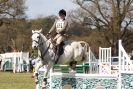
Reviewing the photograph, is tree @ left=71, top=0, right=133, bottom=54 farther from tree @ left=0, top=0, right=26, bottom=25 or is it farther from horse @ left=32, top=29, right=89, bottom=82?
horse @ left=32, top=29, right=89, bottom=82

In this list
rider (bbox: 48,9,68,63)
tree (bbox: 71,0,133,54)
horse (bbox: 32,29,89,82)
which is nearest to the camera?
horse (bbox: 32,29,89,82)

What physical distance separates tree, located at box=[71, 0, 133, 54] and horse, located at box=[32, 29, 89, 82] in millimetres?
35191

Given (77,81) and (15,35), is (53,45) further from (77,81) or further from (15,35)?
(15,35)

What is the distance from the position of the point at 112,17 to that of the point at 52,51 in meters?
36.9

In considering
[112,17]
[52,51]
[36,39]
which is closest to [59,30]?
[52,51]

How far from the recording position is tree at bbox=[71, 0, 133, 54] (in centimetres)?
4981

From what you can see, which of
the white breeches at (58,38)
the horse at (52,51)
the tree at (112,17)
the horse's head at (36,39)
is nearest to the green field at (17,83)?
the horse at (52,51)

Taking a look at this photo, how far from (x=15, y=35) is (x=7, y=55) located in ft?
36.9

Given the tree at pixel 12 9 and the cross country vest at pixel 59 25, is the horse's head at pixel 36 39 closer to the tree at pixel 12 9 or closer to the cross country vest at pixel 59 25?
the cross country vest at pixel 59 25

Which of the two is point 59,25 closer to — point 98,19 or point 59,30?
point 59,30

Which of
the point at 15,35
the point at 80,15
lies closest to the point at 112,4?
the point at 80,15

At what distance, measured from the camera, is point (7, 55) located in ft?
183

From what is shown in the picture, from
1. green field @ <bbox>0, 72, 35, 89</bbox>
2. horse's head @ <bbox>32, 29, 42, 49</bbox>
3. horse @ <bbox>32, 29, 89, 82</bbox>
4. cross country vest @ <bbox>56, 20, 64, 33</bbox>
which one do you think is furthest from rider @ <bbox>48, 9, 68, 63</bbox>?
green field @ <bbox>0, 72, 35, 89</bbox>

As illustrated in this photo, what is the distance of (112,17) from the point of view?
50.2 meters
